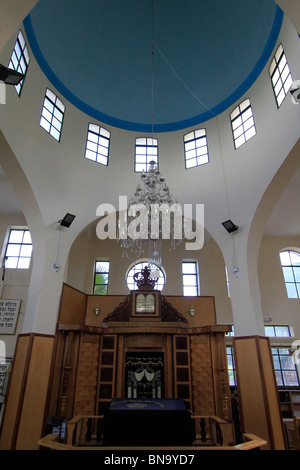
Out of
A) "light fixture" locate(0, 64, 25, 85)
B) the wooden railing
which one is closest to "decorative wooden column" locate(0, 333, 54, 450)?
the wooden railing

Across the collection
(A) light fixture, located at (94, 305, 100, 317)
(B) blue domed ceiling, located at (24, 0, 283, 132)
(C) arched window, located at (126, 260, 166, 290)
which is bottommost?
(A) light fixture, located at (94, 305, 100, 317)

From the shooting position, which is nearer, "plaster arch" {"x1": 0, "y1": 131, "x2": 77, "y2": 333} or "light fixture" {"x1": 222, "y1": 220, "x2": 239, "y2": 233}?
"plaster arch" {"x1": 0, "y1": 131, "x2": 77, "y2": 333}

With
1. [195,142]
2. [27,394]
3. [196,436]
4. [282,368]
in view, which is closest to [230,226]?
[195,142]

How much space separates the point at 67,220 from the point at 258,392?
5832 mm

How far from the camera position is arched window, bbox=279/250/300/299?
1020cm

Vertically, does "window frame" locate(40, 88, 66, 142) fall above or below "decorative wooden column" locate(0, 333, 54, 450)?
above

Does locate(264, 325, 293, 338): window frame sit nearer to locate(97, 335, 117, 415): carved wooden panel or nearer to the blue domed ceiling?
locate(97, 335, 117, 415): carved wooden panel

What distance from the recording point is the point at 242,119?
7855 mm

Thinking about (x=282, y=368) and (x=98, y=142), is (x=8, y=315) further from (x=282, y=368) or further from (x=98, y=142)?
(x=282, y=368)

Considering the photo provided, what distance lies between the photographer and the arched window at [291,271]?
10195 millimetres

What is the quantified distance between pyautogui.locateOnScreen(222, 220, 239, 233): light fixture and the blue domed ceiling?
361 cm

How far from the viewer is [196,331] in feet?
25.3

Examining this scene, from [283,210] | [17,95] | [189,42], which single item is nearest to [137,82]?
[189,42]

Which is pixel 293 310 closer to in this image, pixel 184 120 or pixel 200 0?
pixel 184 120
